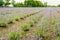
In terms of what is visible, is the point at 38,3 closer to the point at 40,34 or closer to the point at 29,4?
the point at 29,4

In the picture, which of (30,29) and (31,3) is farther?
(31,3)

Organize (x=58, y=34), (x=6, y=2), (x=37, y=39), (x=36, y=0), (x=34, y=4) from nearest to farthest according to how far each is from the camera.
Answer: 1. (x=37, y=39)
2. (x=58, y=34)
3. (x=6, y=2)
4. (x=34, y=4)
5. (x=36, y=0)

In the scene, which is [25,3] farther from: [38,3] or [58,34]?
[58,34]

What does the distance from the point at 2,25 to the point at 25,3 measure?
278ft

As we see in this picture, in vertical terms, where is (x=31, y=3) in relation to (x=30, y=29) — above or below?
below

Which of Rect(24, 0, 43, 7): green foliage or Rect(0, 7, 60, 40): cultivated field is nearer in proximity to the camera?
Rect(0, 7, 60, 40): cultivated field

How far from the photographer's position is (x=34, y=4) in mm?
91500

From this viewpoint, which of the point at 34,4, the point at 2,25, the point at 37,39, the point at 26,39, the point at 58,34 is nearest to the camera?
the point at 37,39

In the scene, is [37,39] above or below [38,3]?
above

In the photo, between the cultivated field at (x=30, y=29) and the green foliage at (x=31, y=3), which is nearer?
the cultivated field at (x=30, y=29)

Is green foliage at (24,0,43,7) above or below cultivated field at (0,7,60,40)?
below

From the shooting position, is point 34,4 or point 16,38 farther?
point 34,4

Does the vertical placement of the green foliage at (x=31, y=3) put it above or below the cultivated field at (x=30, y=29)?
below

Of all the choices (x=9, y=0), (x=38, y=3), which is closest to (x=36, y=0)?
(x=38, y=3)
